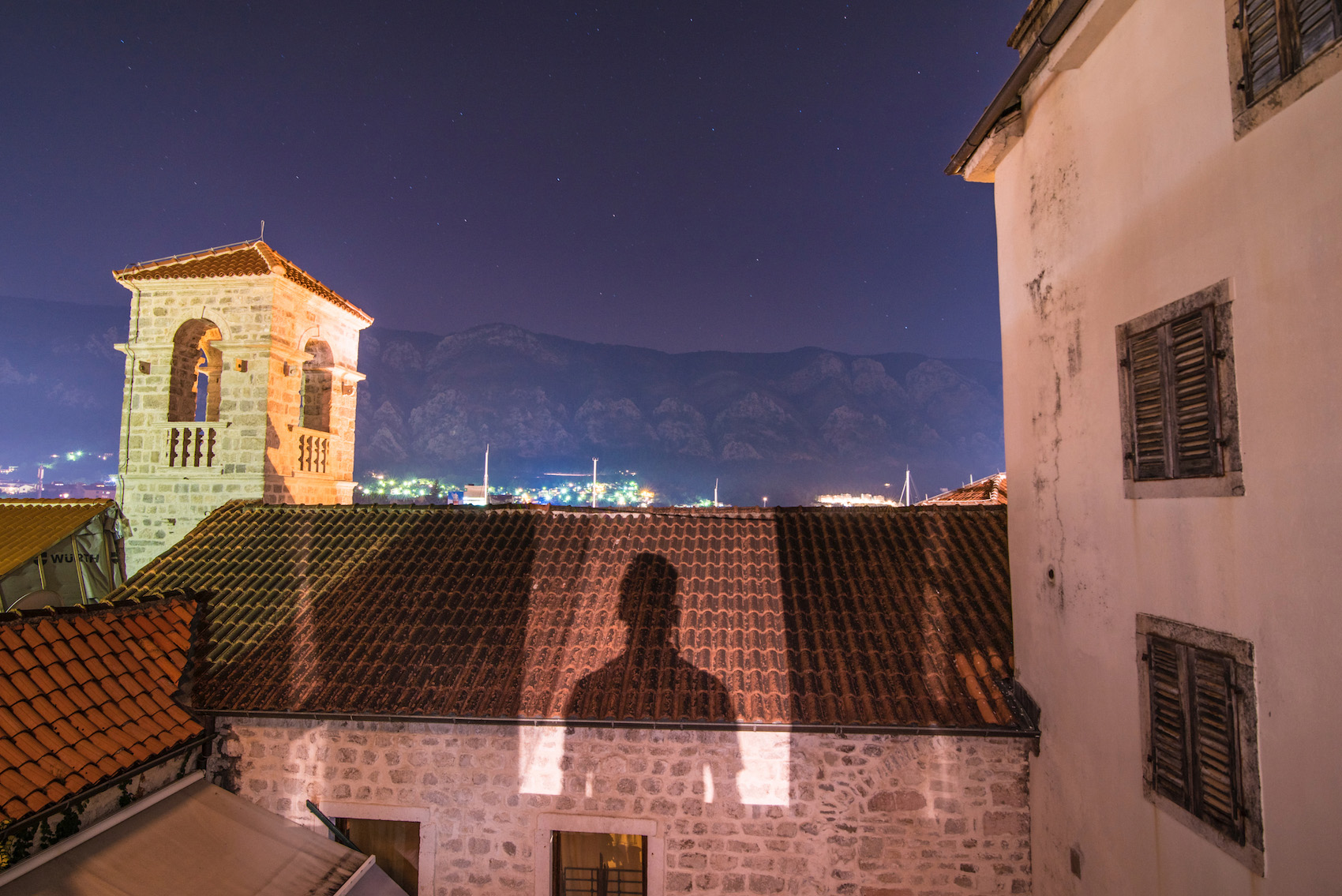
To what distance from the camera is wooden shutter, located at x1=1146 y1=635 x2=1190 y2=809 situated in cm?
391

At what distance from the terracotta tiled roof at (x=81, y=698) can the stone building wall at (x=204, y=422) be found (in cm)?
468

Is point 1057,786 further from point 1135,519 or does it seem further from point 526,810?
point 526,810

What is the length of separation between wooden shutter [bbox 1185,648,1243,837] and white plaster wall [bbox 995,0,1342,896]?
21 cm

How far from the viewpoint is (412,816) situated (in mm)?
6164

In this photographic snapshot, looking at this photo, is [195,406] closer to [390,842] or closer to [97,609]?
[97,609]

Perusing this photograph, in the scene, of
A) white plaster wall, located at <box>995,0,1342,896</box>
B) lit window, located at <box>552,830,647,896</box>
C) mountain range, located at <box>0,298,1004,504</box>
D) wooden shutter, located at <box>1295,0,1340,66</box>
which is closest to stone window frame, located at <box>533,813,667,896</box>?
lit window, located at <box>552,830,647,896</box>

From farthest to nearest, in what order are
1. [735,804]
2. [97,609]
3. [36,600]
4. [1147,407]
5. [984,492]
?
[984,492] < [36,600] < [97,609] < [735,804] < [1147,407]

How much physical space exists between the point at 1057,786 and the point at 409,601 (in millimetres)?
6778

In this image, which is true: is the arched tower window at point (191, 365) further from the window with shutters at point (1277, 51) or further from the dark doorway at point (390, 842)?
the window with shutters at point (1277, 51)

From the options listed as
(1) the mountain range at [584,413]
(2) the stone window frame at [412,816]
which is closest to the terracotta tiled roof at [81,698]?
(2) the stone window frame at [412,816]

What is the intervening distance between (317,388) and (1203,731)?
14181 millimetres

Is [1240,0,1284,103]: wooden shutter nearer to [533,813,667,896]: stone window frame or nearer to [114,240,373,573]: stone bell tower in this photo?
[533,813,667,896]: stone window frame

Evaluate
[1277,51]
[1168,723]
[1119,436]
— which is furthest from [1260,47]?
[1168,723]

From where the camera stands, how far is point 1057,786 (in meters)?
5.28
